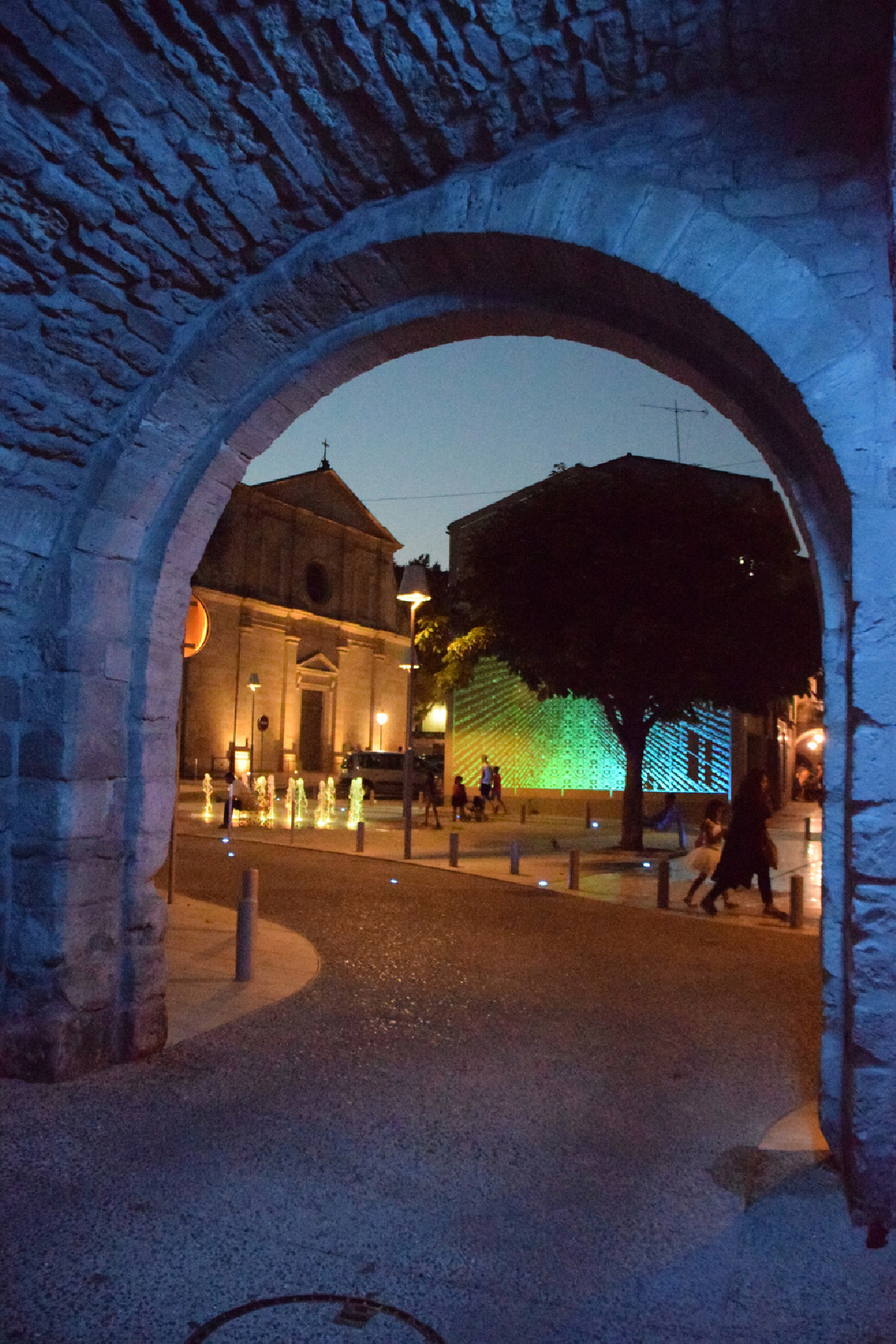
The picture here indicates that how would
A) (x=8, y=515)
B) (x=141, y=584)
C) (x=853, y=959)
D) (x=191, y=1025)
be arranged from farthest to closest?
(x=191, y=1025), (x=141, y=584), (x=8, y=515), (x=853, y=959)

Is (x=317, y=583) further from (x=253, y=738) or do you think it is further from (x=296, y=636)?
(x=253, y=738)

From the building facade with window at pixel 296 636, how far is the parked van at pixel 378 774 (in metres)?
5.01

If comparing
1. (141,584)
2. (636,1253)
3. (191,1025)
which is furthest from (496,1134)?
(141,584)

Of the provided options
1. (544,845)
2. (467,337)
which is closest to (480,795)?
(544,845)

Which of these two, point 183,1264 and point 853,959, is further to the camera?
point 853,959

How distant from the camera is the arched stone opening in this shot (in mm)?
3996

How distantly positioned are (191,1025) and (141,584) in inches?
109

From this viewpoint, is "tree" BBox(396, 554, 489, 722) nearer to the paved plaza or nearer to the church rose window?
the paved plaza

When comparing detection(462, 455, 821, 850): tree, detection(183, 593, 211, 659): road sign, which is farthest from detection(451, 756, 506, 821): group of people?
detection(183, 593, 211, 659): road sign

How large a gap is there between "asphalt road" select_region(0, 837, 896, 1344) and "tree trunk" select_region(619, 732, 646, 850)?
10448mm

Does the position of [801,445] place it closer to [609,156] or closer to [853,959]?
[609,156]

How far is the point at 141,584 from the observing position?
17.5 feet

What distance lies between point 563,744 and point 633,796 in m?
9.40

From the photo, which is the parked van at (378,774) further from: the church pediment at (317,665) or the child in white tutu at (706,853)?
the child in white tutu at (706,853)
